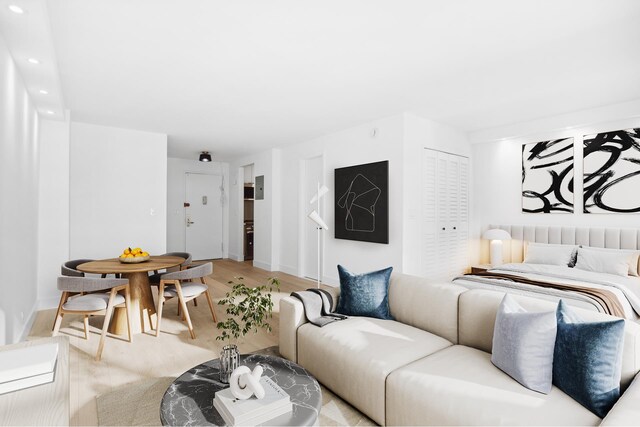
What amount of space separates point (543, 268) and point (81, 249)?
602 cm

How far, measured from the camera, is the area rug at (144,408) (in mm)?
2018

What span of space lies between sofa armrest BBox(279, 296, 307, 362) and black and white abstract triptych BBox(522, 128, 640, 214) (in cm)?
404

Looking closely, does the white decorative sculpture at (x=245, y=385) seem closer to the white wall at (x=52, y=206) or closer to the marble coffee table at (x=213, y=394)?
the marble coffee table at (x=213, y=394)

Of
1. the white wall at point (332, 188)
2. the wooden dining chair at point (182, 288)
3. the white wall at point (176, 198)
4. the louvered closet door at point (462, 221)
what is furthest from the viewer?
the white wall at point (176, 198)

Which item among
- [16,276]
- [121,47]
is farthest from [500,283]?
[16,276]

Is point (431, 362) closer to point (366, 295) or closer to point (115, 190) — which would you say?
point (366, 295)

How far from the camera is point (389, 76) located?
126 inches

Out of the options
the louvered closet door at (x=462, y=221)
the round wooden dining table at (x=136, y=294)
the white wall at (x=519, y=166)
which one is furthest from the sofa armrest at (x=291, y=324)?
the white wall at (x=519, y=166)

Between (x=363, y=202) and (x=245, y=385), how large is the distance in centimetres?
360

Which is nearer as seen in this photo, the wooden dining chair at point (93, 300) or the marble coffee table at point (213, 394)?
the marble coffee table at point (213, 394)

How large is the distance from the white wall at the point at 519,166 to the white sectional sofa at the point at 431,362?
126 inches

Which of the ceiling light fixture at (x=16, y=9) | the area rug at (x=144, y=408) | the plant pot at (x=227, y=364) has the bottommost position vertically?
the area rug at (x=144, y=408)

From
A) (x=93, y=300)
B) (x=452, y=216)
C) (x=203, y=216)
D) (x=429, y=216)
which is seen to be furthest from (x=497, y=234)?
(x=203, y=216)

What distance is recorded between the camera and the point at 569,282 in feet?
11.3
